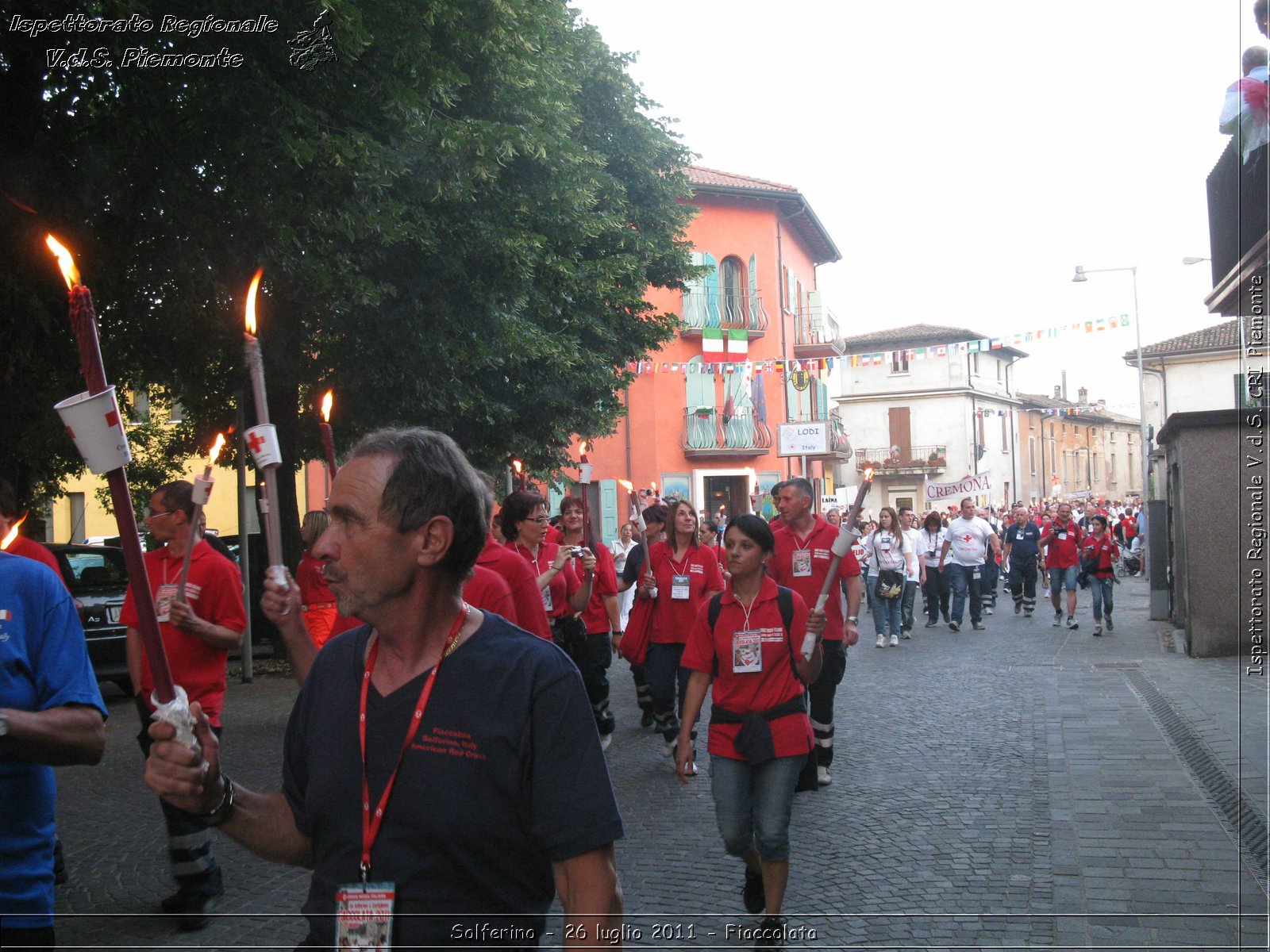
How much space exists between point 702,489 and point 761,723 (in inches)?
1298

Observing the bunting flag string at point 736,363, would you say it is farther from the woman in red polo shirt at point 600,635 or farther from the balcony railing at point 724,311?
the woman in red polo shirt at point 600,635

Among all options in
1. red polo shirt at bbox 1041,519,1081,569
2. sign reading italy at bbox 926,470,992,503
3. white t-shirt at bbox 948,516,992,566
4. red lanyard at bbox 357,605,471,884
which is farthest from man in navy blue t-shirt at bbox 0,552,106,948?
sign reading italy at bbox 926,470,992,503

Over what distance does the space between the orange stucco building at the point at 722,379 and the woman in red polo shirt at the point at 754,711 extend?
29.5m

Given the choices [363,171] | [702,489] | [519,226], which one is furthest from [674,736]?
[702,489]

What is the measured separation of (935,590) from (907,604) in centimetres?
186

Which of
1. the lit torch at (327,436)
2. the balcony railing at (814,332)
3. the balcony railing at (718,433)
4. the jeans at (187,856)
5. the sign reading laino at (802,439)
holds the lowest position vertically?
the jeans at (187,856)

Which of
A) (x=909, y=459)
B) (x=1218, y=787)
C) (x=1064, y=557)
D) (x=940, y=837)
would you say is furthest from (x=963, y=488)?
(x=909, y=459)

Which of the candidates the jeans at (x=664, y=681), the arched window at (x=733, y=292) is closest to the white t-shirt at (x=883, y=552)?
the jeans at (x=664, y=681)

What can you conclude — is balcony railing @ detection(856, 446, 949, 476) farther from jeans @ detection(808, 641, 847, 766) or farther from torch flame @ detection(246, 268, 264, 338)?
torch flame @ detection(246, 268, 264, 338)

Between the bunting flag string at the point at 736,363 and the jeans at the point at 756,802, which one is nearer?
the jeans at the point at 756,802

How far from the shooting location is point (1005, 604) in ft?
83.2

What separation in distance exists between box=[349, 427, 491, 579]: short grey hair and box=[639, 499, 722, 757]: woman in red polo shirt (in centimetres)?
677

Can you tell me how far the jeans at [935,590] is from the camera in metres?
19.4

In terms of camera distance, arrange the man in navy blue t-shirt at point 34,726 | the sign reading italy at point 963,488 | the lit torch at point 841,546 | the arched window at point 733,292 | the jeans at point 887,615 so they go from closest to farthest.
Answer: the man in navy blue t-shirt at point 34,726 < the lit torch at point 841,546 < the jeans at point 887,615 < the sign reading italy at point 963,488 < the arched window at point 733,292
